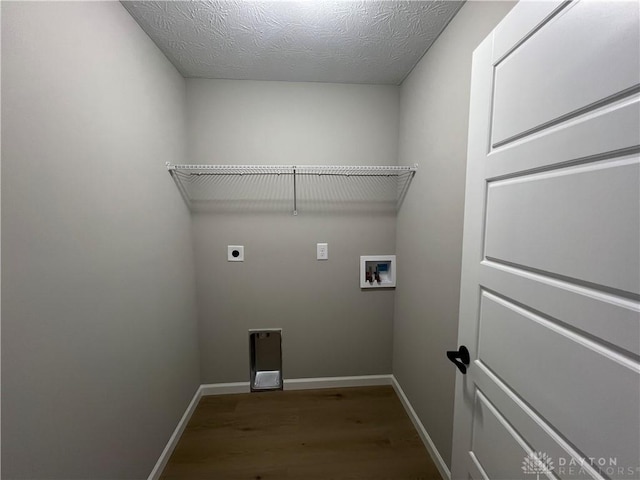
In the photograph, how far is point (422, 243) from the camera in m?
1.63

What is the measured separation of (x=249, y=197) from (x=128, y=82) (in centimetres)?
92

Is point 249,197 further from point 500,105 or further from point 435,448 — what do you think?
point 435,448

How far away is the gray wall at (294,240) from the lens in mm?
1863

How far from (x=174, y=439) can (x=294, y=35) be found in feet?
8.36

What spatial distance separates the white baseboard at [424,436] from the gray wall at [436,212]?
0.15ft

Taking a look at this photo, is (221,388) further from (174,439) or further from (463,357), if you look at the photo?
(463,357)

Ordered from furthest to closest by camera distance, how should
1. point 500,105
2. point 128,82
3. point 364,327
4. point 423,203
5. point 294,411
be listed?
point 364,327
point 294,411
point 423,203
point 128,82
point 500,105

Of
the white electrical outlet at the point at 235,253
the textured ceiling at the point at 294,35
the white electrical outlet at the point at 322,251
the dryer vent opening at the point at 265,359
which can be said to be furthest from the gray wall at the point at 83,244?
the white electrical outlet at the point at 322,251

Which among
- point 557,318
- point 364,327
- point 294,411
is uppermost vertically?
point 557,318

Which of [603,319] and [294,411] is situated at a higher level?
[603,319]

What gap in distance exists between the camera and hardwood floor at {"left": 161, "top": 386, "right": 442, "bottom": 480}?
145 cm

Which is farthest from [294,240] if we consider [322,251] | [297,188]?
[297,188]

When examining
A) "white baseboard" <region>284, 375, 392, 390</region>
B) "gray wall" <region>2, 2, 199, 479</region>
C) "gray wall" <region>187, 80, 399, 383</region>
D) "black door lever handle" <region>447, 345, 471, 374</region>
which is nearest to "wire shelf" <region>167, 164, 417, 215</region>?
"gray wall" <region>187, 80, 399, 383</region>

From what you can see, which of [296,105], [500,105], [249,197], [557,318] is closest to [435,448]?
Result: [557,318]
